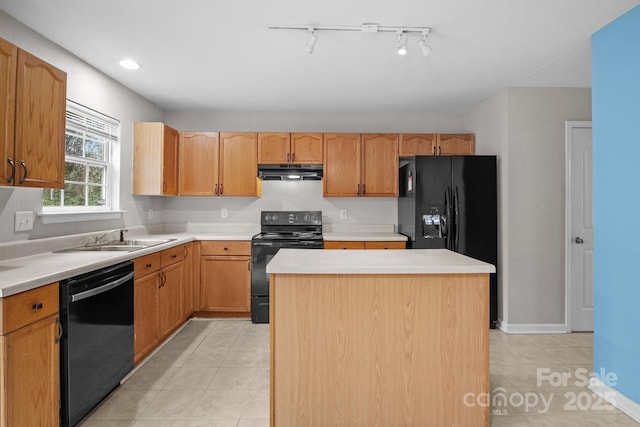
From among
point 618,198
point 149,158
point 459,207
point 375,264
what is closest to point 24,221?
point 149,158

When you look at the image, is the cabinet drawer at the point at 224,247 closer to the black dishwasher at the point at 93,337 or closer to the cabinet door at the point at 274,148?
the cabinet door at the point at 274,148

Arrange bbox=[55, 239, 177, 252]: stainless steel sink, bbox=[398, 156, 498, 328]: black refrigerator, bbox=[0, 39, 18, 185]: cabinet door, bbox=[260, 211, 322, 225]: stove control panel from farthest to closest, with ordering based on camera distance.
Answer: bbox=[260, 211, 322, 225]: stove control panel
bbox=[398, 156, 498, 328]: black refrigerator
bbox=[55, 239, 177, 252]: stainless steel sink
bbox=[0, 39, 18, 185]: cabinet door

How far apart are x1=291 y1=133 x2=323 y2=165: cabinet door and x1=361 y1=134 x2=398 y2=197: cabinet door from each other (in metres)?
0.54

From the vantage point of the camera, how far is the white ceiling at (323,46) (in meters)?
2.09

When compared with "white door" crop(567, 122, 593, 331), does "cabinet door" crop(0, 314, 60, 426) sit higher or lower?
lower

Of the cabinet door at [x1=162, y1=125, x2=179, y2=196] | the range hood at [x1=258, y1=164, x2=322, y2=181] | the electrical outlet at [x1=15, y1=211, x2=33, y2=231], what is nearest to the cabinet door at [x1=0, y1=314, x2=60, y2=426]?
the electrical outlet at [x1=15, y1=211, x2=33, y2=231]

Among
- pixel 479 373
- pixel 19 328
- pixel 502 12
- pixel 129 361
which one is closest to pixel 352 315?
pixel 479 373

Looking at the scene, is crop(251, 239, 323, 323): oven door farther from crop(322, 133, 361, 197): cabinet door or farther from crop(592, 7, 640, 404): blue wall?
crop(592, 7, 640, 404): blue wall

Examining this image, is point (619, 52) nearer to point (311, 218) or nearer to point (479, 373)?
point (479, 373)

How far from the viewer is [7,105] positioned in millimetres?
1761

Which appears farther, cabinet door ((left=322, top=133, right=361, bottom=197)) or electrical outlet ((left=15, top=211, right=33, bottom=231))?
cabinet door ((left=322, top=133, right=361, bottom=197))

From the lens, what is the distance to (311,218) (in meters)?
4.34

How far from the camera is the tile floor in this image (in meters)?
2.03

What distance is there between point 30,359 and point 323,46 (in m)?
2.58
